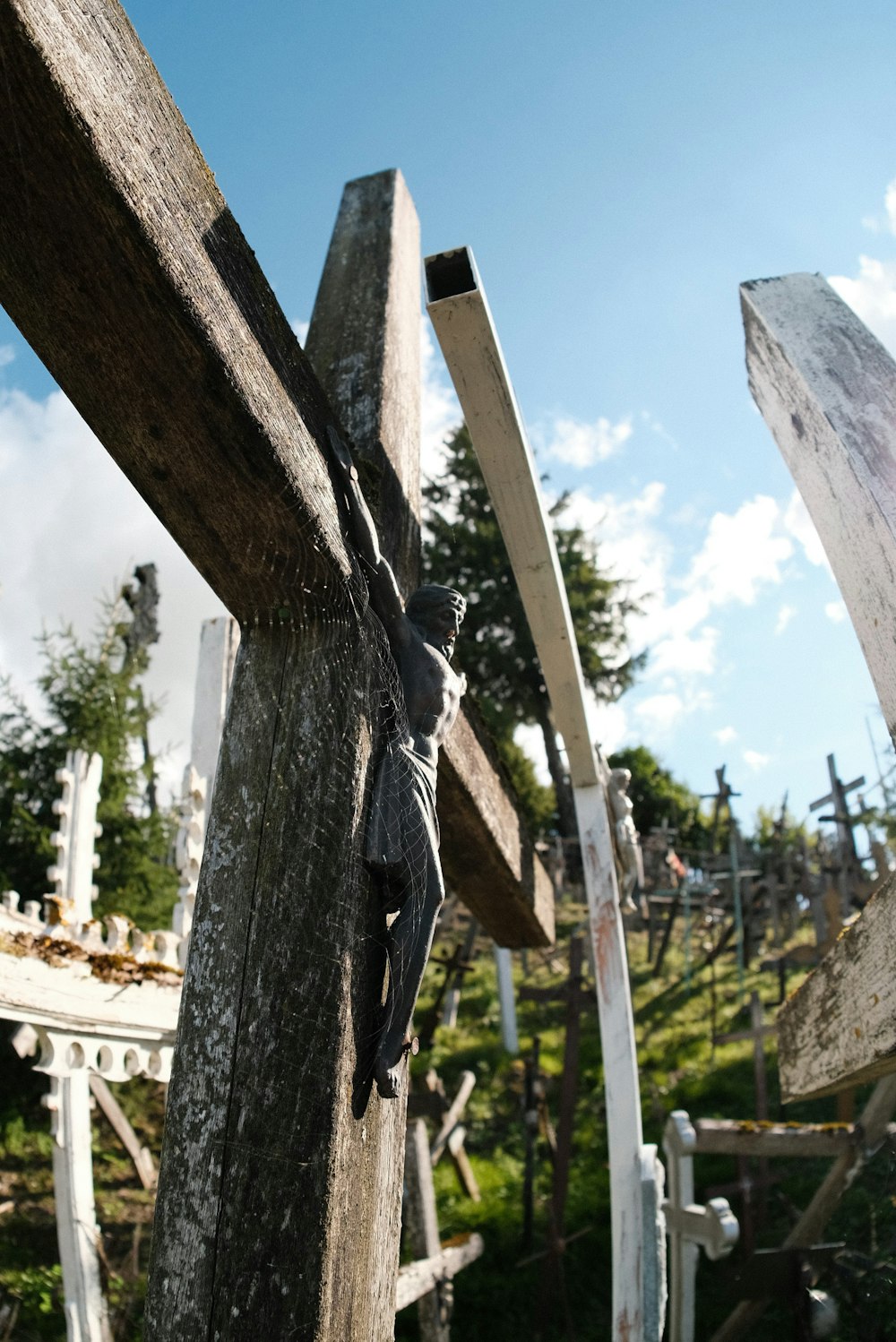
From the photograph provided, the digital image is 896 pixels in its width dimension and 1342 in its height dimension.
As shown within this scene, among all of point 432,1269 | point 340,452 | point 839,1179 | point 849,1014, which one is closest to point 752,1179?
point 839,1179

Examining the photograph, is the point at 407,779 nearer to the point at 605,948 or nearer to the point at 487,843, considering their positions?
the point at 487,843

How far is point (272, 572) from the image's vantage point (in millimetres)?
1504

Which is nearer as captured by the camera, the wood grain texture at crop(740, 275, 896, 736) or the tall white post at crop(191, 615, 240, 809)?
the wood grain texture at crop(740, 275, 896, 736)

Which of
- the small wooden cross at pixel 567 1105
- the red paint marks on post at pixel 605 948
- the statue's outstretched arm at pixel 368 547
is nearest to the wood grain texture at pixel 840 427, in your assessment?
the statue's outstretched arm at pixel 368 547

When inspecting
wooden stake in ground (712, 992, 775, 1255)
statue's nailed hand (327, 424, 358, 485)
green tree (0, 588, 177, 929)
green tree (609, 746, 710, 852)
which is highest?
green tree (609, 746, 710, 852)

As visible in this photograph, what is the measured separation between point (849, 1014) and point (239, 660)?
1184mm

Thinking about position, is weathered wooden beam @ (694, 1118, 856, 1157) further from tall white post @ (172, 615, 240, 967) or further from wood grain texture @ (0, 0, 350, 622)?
wood grain texture @ (0, 0, 350, 622)

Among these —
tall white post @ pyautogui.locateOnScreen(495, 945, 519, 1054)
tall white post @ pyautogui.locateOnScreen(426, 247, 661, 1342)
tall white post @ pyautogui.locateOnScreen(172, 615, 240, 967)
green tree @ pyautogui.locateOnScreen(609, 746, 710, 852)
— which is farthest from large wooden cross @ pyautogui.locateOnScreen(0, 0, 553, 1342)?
green tree @ pyautogui.locateOnScreen(609, 746, 710, 852)

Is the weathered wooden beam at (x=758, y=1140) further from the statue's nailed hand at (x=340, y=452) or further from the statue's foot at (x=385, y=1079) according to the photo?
the statue's nailed hand at (x=340, y=452)

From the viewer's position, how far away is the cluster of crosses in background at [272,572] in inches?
44.9

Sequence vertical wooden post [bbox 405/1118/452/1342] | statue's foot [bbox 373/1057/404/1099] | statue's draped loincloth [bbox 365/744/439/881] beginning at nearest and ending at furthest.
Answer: statue's foot [bbox 373/1057/404/1099]
statue's draped loincloth [bbox 365/744/439/881]
vertical wooden post [bbox 405/1118/452/1342]

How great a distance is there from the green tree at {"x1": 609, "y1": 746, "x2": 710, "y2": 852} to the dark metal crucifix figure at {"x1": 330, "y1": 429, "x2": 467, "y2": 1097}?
26.2 meters

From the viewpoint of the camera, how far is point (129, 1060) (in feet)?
13.0

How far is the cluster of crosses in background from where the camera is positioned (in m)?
1.14
